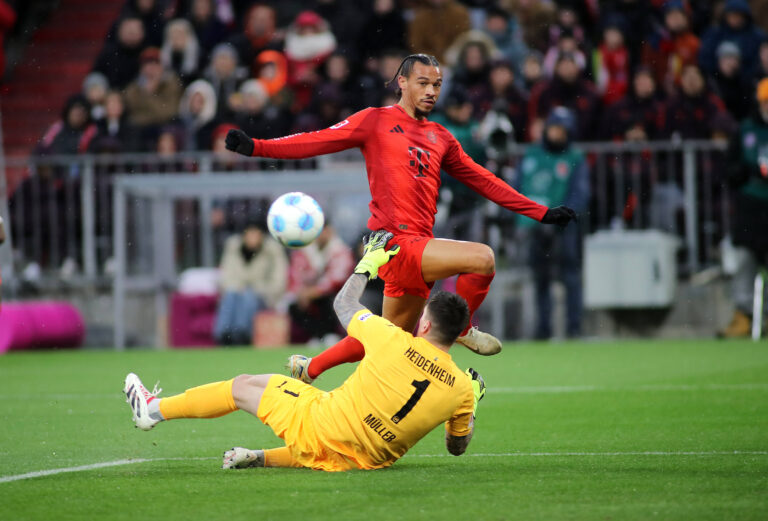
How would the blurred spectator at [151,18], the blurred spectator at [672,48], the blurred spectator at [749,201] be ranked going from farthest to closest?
the blurred spectator at [151,18] < the blurred spectator at [672,48] < the blurred spectator at [749,201]

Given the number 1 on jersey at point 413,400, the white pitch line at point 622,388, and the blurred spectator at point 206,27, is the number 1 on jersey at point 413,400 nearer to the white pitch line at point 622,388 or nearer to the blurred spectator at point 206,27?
the white pitch line at point 622,388

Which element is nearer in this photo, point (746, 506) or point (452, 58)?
point (746, 506)

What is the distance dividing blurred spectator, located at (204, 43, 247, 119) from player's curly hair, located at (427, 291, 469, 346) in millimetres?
12287

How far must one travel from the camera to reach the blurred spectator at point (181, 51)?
1933 centimetres

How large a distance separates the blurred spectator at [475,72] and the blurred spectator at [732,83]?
9.74 feet

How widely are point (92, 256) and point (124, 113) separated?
99.0 inches

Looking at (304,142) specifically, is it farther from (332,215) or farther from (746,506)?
(332,215)

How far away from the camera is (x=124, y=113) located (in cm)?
1872

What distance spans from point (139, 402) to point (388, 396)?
1448mm

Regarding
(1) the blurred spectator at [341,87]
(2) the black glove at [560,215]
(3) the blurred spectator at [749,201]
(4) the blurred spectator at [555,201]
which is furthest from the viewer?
(1) the blurred spectator at [341,87]

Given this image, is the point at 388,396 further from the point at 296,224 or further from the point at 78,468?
the point at 296,224

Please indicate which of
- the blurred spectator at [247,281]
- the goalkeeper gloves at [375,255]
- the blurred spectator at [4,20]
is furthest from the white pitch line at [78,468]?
the blurred spectator at [4,20]

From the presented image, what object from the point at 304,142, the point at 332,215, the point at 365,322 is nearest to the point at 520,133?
the point at 332,215

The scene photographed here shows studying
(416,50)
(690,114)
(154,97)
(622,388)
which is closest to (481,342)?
(622,388)
